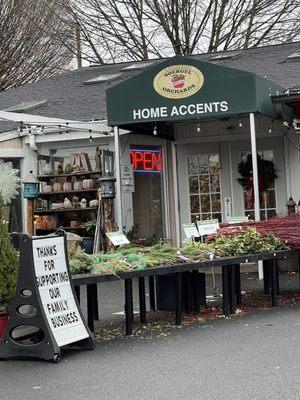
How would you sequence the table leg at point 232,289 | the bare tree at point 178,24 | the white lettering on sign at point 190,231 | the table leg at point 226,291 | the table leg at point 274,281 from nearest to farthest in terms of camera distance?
the table leg at point 226,291 → the table leg at point 232,289 → the table leg at point 274,281 → the white lettering on sign at point 190,231 → the bare tree at point 178,24

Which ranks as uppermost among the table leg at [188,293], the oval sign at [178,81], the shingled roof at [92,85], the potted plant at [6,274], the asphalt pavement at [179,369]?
the shingled roof at [92,85]

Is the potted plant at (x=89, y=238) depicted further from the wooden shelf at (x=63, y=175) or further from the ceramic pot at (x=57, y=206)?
the wooden shelf at (x=63, y=175)

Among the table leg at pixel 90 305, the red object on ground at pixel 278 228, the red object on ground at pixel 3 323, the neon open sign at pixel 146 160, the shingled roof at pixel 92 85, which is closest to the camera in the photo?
the red object on ground at pixel 3 323

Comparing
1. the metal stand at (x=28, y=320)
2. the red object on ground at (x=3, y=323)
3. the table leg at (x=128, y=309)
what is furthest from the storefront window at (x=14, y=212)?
the metal stand at (x=28, y=320)

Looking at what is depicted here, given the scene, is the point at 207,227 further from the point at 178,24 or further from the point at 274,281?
the point at 178,24

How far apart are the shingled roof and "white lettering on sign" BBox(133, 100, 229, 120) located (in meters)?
2.50

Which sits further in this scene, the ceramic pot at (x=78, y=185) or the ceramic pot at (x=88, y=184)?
the ceramic pot at (x=78, y=185)

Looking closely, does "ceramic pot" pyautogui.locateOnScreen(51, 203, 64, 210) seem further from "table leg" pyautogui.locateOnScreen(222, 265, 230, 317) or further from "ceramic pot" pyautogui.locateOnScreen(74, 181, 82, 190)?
"table leg" pyautogui.locateOnScreen(222, 265, 230, 317)

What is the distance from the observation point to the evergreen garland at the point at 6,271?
7.64 m

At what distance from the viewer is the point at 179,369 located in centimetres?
650

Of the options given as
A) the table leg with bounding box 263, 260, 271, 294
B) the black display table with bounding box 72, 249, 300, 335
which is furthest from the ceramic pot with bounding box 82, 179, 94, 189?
the black display table with bounding box 72, 249, 300, 335

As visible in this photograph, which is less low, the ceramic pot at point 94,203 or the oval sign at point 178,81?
the oval sign at point 178,81

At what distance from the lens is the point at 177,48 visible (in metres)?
28.1

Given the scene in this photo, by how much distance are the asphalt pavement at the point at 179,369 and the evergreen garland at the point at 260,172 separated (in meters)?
6.99
